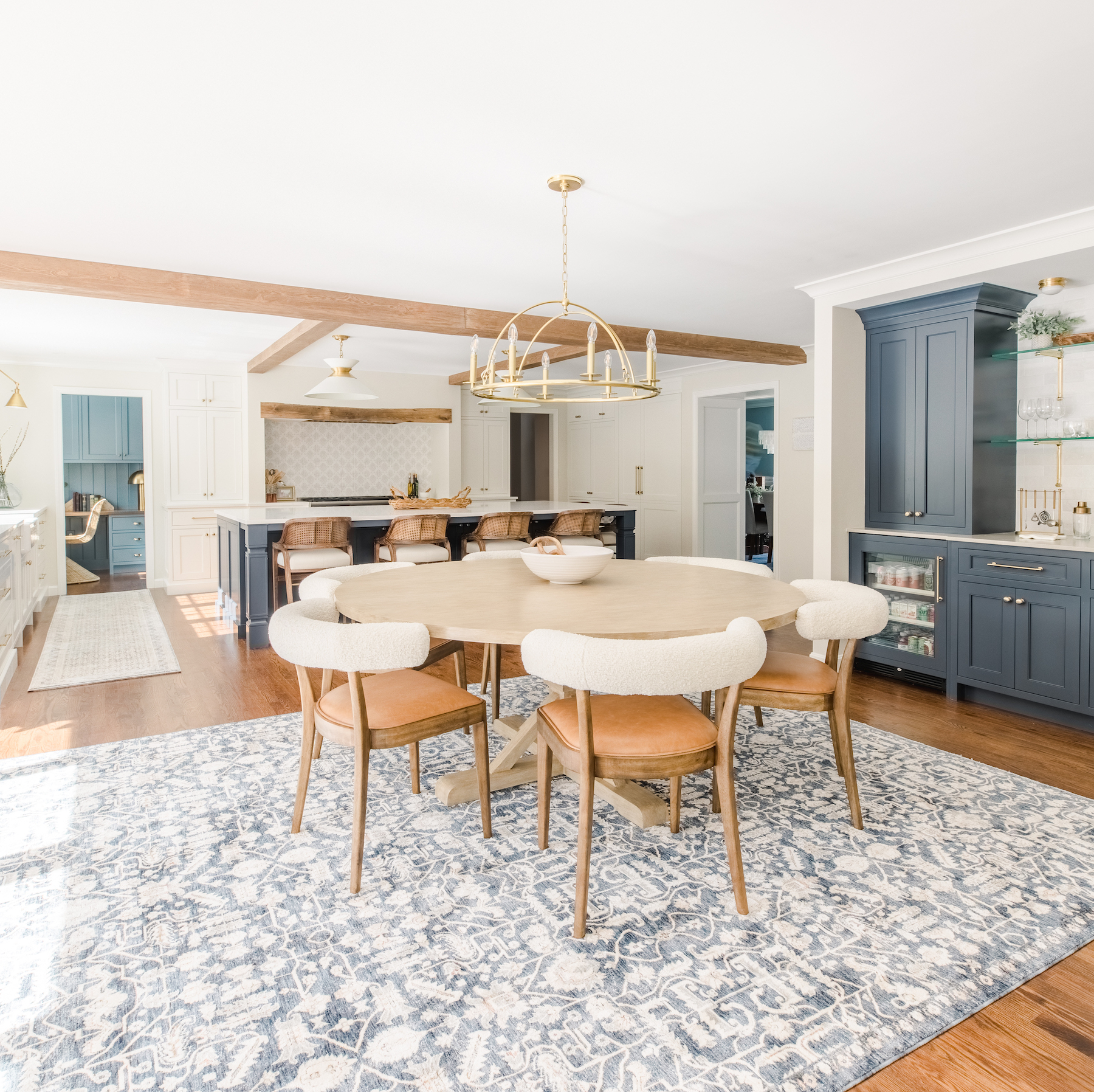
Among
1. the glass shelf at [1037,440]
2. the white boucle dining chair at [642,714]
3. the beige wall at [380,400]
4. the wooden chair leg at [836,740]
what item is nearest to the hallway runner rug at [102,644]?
the beige wall at [380,400]

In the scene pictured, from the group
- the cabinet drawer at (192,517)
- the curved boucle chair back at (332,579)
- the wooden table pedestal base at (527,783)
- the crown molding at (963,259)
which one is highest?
the crown molding at (963,259)

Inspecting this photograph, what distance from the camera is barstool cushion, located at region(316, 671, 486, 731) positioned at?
2323 mm

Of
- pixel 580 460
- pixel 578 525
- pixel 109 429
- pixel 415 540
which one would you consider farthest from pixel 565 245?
pixel 109 429

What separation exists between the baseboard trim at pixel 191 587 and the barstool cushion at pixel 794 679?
21.6 ft

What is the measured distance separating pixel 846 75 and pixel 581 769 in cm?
211

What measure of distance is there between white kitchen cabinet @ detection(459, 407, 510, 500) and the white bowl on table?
667 cm

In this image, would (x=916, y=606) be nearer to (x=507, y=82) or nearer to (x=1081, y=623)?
(x=1081, y=623)

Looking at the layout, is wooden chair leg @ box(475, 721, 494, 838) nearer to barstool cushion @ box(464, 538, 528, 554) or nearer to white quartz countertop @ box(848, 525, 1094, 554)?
white quartz countertop @ box(848, 525, 1094, 554)

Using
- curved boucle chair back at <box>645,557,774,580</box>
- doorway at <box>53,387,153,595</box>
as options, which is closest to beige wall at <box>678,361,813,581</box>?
curved boucle chair back at <box>645,557,774,580</box>

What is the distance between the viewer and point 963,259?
12.6 feet

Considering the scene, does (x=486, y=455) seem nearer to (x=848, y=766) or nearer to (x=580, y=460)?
(x=580, y=460)

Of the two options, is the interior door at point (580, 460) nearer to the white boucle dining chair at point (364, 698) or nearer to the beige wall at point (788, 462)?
the beige wall at point (788, 462)

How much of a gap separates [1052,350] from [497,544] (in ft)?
13.2

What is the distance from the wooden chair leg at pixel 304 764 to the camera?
2.46 metres
